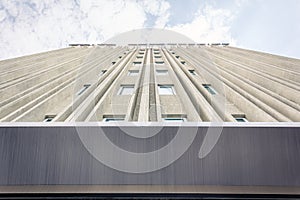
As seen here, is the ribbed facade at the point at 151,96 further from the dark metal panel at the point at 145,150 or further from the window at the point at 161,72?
the dark metal panel at the point at 145,150

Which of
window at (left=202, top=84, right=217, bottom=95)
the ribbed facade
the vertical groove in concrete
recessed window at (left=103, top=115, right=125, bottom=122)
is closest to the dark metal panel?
the ribbed facade

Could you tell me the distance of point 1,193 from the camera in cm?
388

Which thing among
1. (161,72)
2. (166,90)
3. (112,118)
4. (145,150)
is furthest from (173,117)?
(161,72)

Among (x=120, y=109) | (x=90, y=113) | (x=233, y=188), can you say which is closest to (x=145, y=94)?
(x=120, y=109)

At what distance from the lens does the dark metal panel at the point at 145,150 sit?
12.5 feet

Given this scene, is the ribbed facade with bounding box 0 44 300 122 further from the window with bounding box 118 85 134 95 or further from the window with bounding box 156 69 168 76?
the window with bounding box 156 69 168 76

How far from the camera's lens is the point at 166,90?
357 inches

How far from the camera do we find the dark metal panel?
3.82m

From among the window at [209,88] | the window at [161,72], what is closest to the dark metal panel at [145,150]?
the window at [209,88]

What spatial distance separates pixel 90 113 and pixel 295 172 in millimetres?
4929

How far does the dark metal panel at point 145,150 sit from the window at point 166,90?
487 cm

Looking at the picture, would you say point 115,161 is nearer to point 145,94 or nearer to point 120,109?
point 120,109

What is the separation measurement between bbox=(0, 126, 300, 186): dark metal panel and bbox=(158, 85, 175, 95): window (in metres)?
4.87

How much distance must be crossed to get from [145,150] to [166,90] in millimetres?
5448
